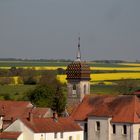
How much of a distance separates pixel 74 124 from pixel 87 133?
3.62 m

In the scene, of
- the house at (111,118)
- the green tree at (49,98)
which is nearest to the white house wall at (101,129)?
the house at (111,118)

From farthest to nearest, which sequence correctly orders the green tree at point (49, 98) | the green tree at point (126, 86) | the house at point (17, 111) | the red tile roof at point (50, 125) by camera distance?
the green tree at point (126, 86) → the green tree at point (49, 98) → the house at point (17, 111) → the red tile roof at point (50, 125)

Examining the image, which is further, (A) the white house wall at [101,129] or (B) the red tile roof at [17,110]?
(B) the red tile roof at [17,110]

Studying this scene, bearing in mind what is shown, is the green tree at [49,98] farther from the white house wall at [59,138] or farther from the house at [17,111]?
the white house wall at [59,138]

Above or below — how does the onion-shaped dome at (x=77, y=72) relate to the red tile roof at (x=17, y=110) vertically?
above

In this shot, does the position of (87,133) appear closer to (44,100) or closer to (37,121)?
(37,121)

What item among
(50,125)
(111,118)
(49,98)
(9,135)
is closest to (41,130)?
(50,125)

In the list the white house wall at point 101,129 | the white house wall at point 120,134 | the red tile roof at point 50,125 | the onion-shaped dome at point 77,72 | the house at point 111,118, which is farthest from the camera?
the onion-shaped dome at point 77,72

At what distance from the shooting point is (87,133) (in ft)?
235

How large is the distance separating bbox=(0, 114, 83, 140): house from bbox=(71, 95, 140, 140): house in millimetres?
3872

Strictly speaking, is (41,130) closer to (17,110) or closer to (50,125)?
(50,125)

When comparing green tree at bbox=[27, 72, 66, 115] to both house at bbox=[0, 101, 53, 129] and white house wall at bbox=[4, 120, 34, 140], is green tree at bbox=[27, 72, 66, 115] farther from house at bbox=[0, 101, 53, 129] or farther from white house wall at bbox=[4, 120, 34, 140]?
white house wall at bbox=[4, 120, 34, 140]

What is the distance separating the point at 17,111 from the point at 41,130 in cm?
1736

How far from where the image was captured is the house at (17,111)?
251 feet
